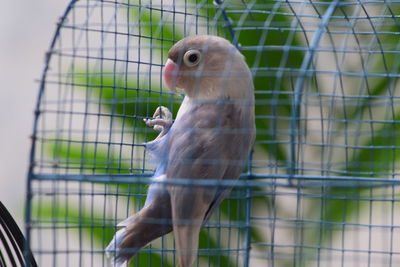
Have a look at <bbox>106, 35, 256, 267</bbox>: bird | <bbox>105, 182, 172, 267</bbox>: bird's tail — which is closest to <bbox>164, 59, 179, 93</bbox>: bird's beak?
<bbox>106, 35, 256, 267</bbox>: bird

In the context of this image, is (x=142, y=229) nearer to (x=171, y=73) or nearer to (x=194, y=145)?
(x=194, y=145)

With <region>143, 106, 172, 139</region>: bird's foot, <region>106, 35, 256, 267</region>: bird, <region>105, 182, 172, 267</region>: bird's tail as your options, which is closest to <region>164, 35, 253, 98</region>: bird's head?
<region>106, 35, 256, 267</region>: bird

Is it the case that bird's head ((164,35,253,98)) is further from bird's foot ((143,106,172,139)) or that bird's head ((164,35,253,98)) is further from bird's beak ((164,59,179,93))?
bird's foot ((143,106,172,139))

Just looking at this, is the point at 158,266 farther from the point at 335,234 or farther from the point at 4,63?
the point at 4,63

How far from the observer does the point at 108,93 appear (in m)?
3.12

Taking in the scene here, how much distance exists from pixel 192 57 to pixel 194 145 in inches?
11.9

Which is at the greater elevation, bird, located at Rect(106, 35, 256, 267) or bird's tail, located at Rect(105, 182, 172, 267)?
bird, located at Rect(106, 35, 256, 267)

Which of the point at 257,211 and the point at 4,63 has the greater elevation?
the point at 4,63

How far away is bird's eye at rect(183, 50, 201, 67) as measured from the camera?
2.06 m

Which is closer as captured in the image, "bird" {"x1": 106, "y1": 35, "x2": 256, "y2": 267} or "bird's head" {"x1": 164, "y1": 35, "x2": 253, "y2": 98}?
"bird" {"x1": 106, "y1": 35, "x2": 256, "y2": 267}

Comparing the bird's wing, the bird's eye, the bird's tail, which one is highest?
the bird's eye

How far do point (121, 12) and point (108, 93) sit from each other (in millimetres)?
490

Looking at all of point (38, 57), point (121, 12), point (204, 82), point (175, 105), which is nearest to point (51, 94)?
point (38, 57)

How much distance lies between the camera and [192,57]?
2.07 m
